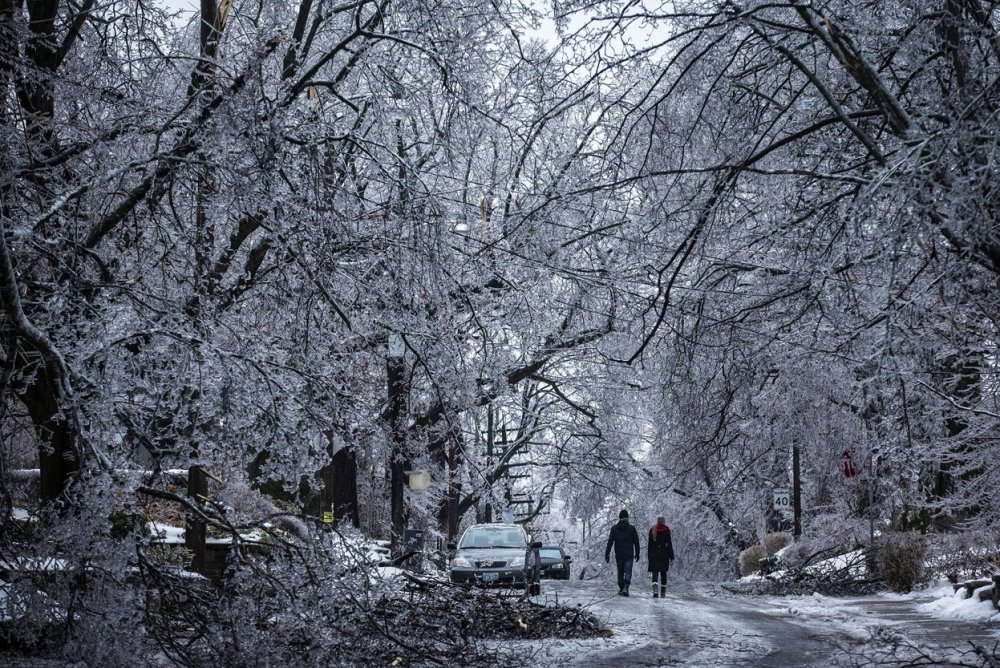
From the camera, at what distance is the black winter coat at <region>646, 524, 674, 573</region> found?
23.2m

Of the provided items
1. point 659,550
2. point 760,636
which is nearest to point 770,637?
point 760,636

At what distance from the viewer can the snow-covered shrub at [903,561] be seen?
66.8ft

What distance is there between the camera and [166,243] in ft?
29.9

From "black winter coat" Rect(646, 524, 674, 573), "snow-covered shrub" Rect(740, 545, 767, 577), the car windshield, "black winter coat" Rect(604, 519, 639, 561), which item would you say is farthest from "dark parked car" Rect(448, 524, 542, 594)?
"snow-covered shrub" Rect(740, 545, 767, 577)

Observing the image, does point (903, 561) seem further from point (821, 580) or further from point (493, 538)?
point (493, 538)

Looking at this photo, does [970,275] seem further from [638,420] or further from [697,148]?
[638,420]

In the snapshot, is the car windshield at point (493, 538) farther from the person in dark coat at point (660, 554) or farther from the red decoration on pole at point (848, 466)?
the red decoration on pole at point (848, 466)

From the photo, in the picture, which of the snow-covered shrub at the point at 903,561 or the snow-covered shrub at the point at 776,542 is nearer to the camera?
the snow-covered shrub at the point at 903,561

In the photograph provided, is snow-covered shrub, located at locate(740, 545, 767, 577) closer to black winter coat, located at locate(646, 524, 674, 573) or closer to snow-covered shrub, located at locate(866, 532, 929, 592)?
black winter coat, located at locate(646, 524, 674, 573)

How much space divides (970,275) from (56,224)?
816 centimetres

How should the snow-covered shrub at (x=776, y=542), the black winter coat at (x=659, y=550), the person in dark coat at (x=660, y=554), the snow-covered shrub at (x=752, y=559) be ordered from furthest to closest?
the snow-covered shrub at (x=752, y=559) → the snow-covered shrub at (x=776, y=542) → the black winter coat at (x=659, y=550) → the person in dark coat at (x=660, y=554)

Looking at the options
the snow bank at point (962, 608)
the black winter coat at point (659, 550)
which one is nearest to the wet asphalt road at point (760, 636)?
the snow bank at point (962, 608)

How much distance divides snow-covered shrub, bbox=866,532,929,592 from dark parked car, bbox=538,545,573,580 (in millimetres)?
11625

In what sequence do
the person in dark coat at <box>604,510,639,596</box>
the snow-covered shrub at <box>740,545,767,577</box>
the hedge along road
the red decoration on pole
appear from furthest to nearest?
the snow-covered shrub at <box>740,545,767,577</box> → the red decoration on pole → the person in dark coat at <box>604,510,639,596</box> → the hedge along road
